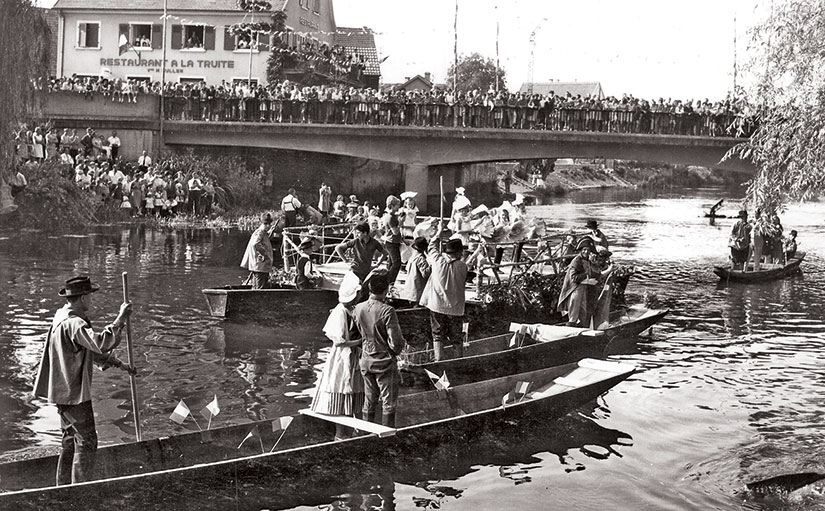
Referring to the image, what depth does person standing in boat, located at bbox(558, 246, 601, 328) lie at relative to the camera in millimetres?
17562

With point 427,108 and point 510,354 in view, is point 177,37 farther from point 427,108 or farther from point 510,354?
point 510,354

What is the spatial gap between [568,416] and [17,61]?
15.5 meters

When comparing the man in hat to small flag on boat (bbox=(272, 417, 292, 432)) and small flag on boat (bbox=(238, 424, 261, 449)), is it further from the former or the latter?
small flag on boat (bbox=(238, 424, 261, 449))

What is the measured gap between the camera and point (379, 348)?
37.6ft

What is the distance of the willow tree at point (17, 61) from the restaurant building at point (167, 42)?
28.5m

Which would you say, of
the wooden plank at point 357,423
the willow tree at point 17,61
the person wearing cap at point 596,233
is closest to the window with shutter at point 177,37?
the willow tree at point 17,61

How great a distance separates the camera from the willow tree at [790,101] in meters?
14.7

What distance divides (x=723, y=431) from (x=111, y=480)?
27.7 ft

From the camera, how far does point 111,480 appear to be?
31.0 feet

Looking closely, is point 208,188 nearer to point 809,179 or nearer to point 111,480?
point 809,179

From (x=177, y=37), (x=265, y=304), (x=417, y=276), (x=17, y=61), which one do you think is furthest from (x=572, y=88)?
(x=417, y=276)

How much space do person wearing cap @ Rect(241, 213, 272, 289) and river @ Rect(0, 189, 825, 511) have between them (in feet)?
3.48

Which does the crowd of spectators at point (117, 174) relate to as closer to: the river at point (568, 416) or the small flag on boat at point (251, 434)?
the river at point (568, 416)

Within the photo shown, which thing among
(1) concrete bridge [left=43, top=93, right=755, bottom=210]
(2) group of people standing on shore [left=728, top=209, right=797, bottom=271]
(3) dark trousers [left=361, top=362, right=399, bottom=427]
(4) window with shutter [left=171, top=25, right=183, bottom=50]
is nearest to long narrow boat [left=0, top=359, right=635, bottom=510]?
(3) dark trousers [left=361, top=362, right=399, bottom=427]
